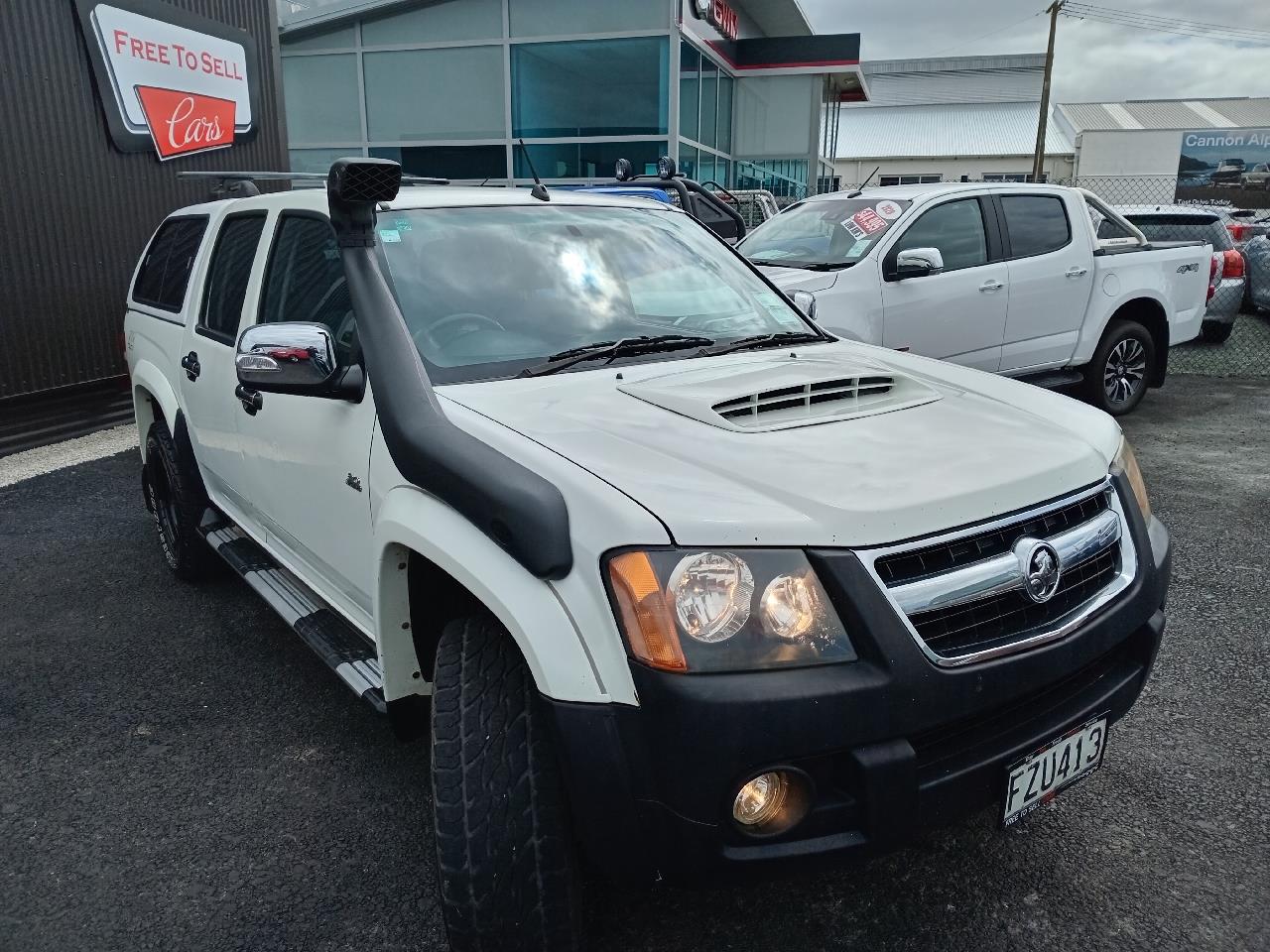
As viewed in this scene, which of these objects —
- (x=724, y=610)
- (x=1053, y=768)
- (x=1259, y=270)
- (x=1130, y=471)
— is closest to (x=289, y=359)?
(x=724, y=610)

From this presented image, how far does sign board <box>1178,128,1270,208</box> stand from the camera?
39.8 meters

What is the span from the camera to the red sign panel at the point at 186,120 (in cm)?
924

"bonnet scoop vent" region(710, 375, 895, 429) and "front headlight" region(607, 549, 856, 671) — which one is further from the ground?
"bonnet scoop vent" region(710, 375, 895, 429)

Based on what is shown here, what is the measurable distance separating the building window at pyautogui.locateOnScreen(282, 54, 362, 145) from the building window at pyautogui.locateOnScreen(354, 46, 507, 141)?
1.20 ft

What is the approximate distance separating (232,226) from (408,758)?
7.46 feet

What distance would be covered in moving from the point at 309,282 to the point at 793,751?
2245 mm

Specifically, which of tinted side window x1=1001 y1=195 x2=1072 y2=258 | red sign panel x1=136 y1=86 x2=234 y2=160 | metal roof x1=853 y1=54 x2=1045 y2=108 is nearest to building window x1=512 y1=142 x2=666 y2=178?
red sign panel x1=136 y1=86 x2=234 y2=160

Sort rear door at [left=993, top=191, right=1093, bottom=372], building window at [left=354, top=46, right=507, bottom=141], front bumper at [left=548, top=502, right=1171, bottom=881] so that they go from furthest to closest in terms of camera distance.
Result: 1. building window at [left=354, top=46, right=507, bottom=141]
2. rear door at [left=993, top=191, right=1093, bottom=372]
3. front bumper at [left=548, top=502, right=1171, bottom=881]

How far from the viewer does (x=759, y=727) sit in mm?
1685

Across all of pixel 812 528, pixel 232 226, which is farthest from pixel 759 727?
pixel 232 226

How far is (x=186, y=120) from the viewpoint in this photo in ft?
31.8

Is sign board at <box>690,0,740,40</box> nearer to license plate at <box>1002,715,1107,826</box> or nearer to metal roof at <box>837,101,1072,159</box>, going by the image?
license plate at <box>1002,715,1107,826</box>

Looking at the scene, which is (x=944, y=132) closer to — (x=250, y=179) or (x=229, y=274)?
(x=250, y=179)

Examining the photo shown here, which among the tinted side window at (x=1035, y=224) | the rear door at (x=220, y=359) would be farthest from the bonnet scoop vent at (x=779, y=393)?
the tinted side window at (x=1035, y=224)
